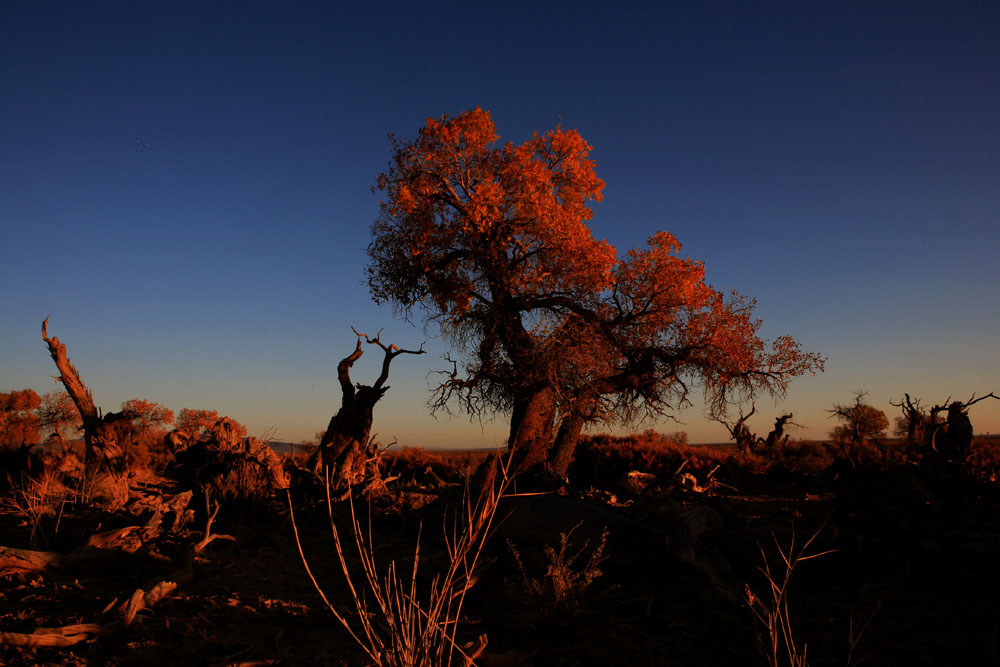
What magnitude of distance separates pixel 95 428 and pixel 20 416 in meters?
15.7

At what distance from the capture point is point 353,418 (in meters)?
12.1

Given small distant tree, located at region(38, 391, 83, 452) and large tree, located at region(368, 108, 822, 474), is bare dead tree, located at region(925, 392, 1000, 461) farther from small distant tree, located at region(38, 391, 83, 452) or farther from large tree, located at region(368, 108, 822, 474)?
small distant tree, located at region(38, 391, 83, 452)

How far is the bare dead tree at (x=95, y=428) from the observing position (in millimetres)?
10781

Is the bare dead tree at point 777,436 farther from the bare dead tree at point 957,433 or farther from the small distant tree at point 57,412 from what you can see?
the small distant tree at point 57,412

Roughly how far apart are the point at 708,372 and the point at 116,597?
14.1 m

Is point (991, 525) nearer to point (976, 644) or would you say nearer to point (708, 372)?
A: point (976, 644)

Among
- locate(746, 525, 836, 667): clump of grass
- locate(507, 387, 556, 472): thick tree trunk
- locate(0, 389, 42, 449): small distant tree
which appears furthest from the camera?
locate(0, 389, 42, 449): small distant tree

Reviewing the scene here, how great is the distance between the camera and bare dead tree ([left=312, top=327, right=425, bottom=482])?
1170cm

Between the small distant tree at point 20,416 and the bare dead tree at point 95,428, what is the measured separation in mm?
12933

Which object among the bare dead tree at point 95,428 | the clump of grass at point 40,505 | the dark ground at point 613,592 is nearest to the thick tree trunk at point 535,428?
the dark ground at point 613,592

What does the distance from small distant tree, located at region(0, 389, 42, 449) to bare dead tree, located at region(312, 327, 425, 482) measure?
1588 cm

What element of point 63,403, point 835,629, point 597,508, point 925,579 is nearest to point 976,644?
point 835,629

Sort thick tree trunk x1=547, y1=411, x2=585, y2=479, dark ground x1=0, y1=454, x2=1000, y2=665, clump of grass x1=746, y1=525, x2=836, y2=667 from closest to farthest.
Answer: clump of grass x1=746, y1=525, x2=836, y2=667, dark ground x1=0, y1=454, x2=1000, y2=665, thick tree trunk x1=547, y1=411, x2=585, y2=479

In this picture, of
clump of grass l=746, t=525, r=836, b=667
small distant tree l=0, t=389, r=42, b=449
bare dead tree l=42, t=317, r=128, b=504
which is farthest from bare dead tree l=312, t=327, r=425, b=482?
small distant tree l=0, t=389, r=42, b=449
